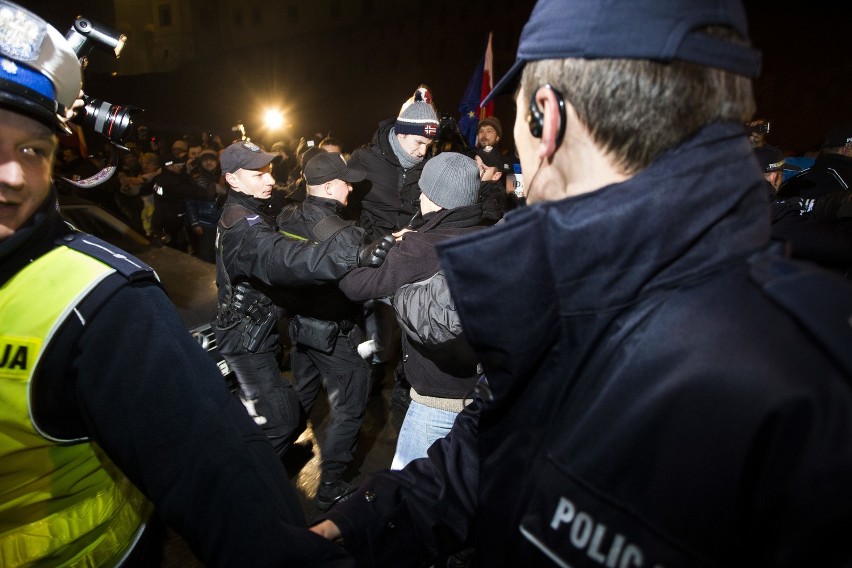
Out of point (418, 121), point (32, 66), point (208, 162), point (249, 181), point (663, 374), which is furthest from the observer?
point (208, 162)

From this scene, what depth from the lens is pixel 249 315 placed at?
338 cm

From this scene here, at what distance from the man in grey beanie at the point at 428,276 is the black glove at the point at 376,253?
4 cm

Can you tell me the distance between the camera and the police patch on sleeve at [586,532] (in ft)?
2.57

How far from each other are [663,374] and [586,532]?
323 mm

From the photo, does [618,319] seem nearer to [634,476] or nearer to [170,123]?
[634,476]

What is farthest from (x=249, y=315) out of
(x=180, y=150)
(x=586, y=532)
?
(x=180, y=150)

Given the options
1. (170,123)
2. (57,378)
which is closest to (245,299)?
(57,378)

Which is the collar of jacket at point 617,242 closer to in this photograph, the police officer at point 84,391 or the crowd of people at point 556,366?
the crowd of people at point 556,366

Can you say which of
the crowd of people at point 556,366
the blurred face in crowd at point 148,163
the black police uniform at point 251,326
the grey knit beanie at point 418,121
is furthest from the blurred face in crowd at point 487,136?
the blurred face in crowd at point 148,163

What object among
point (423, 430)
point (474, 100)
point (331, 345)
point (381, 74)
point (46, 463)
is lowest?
point (423, 430)

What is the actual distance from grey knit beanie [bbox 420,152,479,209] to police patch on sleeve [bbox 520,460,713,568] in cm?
215

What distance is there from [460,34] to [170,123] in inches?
717

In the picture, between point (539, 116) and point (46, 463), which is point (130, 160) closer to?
point (46, 463)

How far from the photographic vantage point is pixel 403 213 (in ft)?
15.6
